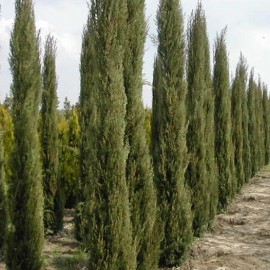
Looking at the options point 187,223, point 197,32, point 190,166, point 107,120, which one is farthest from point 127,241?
point 197,32

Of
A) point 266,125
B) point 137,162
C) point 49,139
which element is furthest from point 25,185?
point 266,125

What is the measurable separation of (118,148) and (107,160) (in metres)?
0.19

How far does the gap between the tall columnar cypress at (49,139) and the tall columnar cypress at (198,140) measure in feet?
9.77

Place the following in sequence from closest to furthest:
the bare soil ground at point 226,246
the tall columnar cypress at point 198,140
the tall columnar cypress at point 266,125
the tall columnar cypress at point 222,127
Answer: the bare soil ground at point 226,246
the tall columnar cypress at point 198,140
the tall columnar cypress at point 222,127
the tall columnar cypress at point 266,125

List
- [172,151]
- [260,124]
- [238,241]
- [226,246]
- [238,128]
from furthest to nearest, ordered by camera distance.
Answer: [260,124] → [238,128] → [238,241] → [226,246] → [172,151]

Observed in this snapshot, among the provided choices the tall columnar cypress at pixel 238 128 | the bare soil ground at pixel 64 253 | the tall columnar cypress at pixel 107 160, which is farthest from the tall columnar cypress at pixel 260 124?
the tall columnar cypress at pixel 107 160

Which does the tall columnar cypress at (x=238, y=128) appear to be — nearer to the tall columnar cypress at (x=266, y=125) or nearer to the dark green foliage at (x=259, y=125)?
the dark green foliage at (x=259, y=125)

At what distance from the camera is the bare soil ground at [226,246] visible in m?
8.23

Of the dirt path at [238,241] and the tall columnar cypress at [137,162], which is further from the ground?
the tall columnar cypress at [137,162]

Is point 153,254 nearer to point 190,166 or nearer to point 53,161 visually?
point 190,166

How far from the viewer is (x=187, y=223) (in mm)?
8500

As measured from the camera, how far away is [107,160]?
5598 millimetres

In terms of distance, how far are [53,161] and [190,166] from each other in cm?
302

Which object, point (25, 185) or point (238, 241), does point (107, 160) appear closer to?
point (25, 185)
